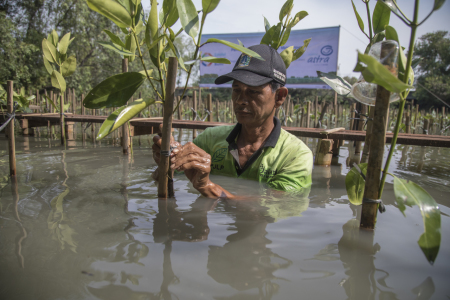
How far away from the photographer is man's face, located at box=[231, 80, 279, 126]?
83.4 inches

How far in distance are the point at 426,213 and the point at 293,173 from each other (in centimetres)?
127

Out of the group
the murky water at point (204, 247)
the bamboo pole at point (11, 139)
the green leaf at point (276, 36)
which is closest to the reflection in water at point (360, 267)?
the murky water at point (204, 247)

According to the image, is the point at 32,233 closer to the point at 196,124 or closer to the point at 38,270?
the point at 38,270

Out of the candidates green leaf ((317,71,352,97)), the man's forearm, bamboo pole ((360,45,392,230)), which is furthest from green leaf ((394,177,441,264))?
the man's forearm

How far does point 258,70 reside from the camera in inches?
81.7

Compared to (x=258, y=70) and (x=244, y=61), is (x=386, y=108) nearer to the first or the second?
(x=258, y=70)

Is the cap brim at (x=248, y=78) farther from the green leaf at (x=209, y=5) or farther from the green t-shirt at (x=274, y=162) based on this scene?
the green leaf at (x=209, y=5)

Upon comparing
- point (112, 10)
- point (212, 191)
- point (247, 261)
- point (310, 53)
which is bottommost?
point (247, 261)

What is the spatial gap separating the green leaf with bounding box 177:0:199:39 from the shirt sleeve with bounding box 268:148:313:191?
130 cm

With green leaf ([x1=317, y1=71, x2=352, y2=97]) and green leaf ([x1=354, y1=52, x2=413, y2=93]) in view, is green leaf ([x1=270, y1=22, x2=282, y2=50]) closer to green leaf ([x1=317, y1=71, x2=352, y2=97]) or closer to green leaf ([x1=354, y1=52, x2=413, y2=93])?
green leaf ([x1=317, y1=71, x2=352, y2=97])

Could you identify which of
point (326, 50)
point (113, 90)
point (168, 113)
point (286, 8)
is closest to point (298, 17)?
point (286, 8)

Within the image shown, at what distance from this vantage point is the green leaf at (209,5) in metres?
1.33

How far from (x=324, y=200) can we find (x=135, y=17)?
193 centimetres

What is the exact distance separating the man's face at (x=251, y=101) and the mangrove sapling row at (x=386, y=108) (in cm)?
73
